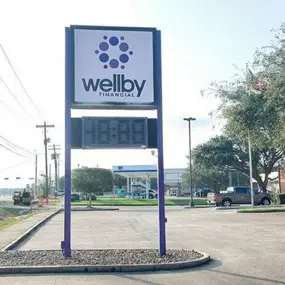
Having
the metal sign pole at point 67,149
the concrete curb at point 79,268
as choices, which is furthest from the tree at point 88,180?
the concrete curb at point 79,268

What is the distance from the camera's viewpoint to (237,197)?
145 ft

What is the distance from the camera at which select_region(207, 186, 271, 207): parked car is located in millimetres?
43062

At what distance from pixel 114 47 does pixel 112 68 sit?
21.1 inches

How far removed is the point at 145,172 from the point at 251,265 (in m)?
50.7

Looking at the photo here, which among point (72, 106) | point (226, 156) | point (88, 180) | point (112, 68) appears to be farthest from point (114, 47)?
point (226, 156)

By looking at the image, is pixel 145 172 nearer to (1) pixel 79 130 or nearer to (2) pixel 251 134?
(2) pixel 251 134

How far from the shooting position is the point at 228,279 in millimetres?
8922

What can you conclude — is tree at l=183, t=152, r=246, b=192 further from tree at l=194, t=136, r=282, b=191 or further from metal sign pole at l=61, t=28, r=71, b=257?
metal sign pole at l=61, t=28, r=71, b=257

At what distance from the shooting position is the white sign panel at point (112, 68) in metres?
11.9

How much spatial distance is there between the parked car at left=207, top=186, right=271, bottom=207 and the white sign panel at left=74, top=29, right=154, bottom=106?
3234 centimetres

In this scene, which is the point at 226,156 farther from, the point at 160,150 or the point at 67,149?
the point at 67,149

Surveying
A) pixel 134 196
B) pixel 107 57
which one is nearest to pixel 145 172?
pixel 134 196

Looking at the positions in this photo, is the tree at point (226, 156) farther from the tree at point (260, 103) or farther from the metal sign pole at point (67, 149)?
the metal sign pole at point (67, 149)

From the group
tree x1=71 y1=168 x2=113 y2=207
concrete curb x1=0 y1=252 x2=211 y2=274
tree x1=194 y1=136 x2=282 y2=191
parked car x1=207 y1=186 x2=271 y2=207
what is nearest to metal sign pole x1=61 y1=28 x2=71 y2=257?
concrete curb x1=0 y1=252 x2=211 y2=274
